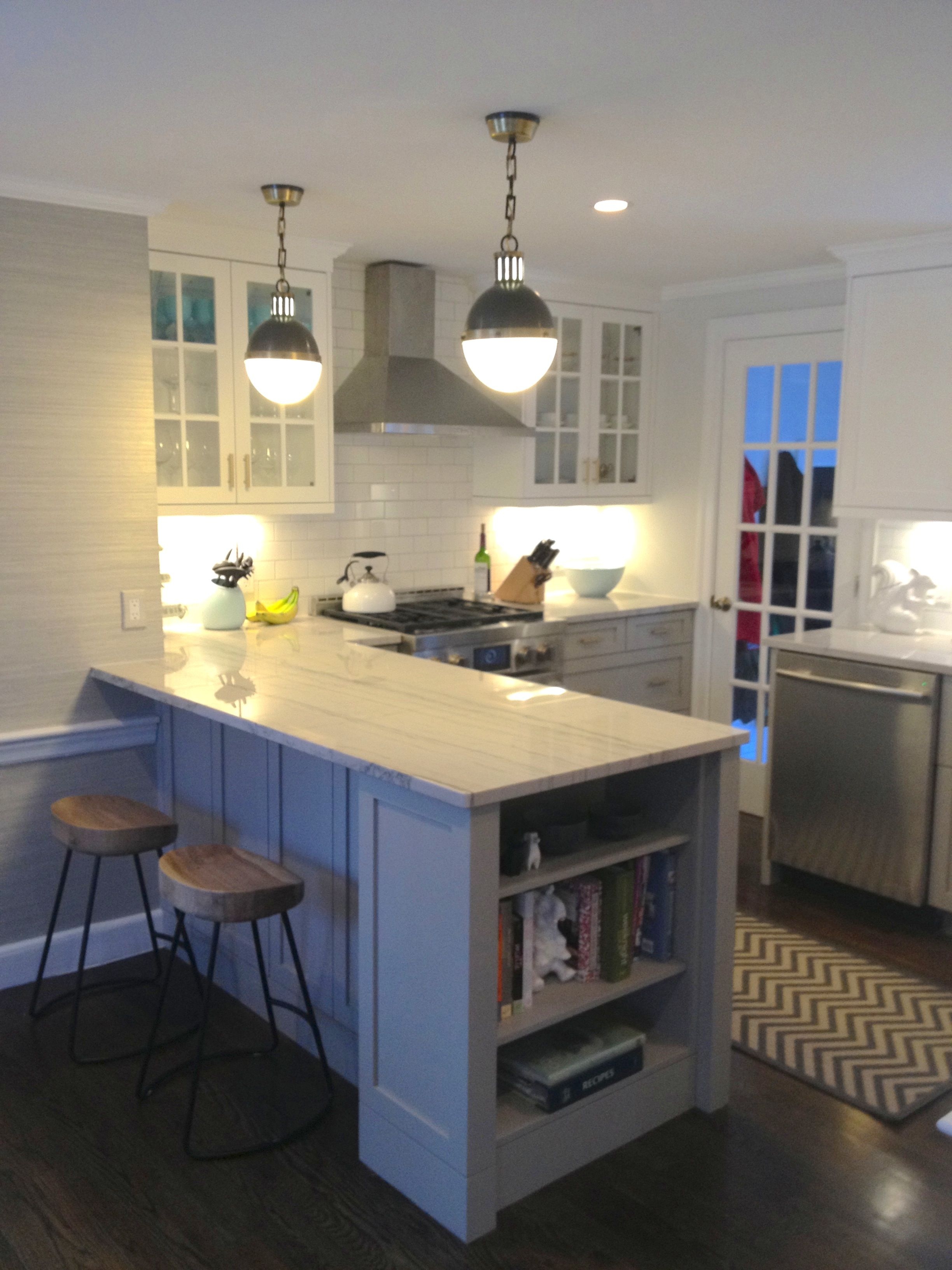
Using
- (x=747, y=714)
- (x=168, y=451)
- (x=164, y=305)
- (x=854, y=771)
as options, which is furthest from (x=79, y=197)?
(x=747, y=714)

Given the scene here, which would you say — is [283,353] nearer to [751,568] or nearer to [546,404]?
[546,404]

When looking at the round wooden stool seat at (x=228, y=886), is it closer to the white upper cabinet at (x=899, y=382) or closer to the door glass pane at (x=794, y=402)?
the white upper cabinet at (x=899, y=382)

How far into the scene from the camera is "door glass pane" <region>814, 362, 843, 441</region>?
473 centimetres

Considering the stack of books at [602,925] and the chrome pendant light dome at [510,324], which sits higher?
the chrome pendant light dome at [510,324]

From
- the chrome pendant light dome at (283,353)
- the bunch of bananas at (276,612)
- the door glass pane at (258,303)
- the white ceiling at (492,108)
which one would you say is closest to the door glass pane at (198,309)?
the door glass pane at (258,303)

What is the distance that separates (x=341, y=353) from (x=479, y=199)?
4.43 ft

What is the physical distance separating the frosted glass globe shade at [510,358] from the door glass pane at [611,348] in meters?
2.70

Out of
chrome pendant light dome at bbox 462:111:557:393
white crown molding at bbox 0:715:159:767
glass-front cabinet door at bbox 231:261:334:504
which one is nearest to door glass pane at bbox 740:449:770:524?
glass-front cabinet door at bbox 231:261:334:504

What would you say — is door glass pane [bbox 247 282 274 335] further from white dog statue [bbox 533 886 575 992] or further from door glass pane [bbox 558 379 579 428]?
white dog statue [bbox 533 886 575 992]

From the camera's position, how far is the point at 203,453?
3938 mm

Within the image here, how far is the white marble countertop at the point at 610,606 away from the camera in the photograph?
16.0ft

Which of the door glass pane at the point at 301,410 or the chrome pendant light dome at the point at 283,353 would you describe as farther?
the door glass pane at the point at 301,410

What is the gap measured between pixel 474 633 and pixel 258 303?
4.87ft

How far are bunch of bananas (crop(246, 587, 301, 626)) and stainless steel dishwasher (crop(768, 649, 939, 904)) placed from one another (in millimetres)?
1901
